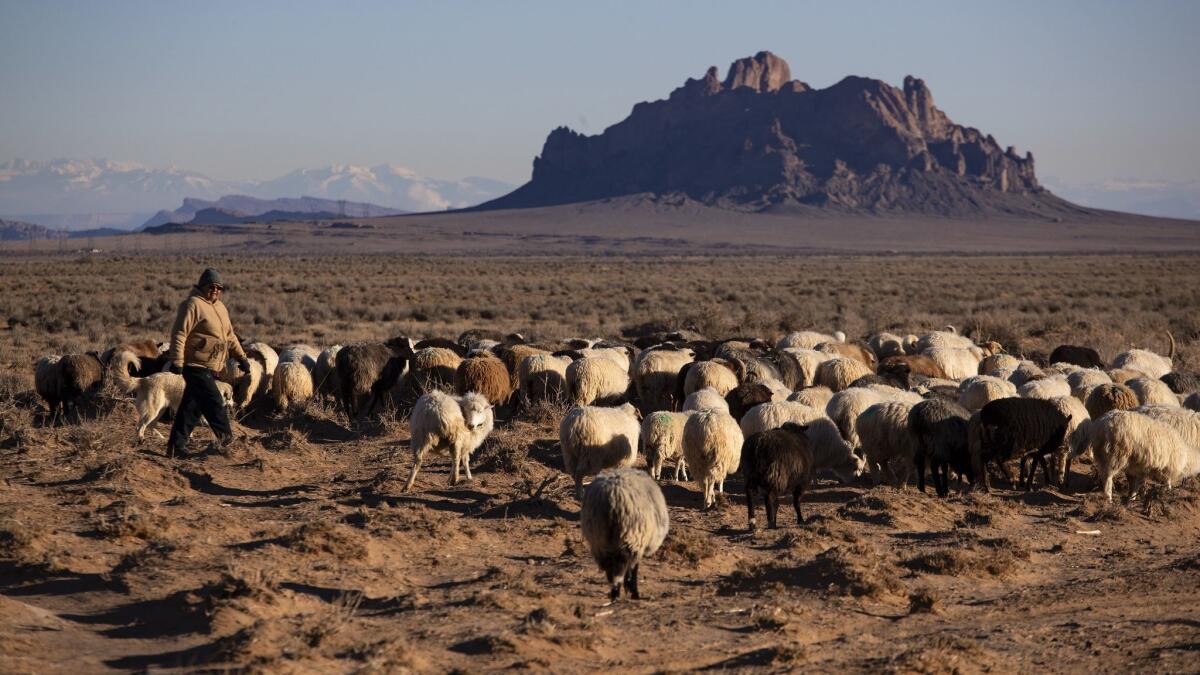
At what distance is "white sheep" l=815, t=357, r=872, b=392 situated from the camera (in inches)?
539

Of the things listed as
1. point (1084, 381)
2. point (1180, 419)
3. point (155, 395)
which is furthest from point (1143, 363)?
point (155, 395)

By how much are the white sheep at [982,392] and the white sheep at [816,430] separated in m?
2.10

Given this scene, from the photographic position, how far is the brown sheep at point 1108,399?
1173 cm

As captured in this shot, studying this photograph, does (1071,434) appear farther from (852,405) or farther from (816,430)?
(816,430)

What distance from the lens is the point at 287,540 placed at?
7.33 m

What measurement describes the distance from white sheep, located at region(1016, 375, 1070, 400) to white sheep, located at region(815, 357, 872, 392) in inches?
79.4

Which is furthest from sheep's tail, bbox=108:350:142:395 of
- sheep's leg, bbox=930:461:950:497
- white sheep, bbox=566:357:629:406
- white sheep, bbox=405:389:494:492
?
sheep's leg, bbox=930:461:950:497

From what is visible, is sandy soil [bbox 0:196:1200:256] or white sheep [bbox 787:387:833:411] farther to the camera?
sandy soil [bbox 0:196:1200:256]

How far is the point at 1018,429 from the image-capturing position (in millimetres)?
10039

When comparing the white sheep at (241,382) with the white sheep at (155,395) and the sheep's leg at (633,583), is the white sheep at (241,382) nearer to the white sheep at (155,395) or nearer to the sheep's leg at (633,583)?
the white sheep at (155,395)

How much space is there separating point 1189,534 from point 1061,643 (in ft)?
12.3

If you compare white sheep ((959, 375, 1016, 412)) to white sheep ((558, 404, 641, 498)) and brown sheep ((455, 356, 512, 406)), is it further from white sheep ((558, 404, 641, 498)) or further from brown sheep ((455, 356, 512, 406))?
brown sheep ((455, 356, 512, 406))

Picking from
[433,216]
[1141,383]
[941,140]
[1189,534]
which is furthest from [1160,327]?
[941,140]

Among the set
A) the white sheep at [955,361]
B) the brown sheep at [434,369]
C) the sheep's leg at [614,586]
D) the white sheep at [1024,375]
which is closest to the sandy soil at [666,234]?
the white sheep at [955,361]
